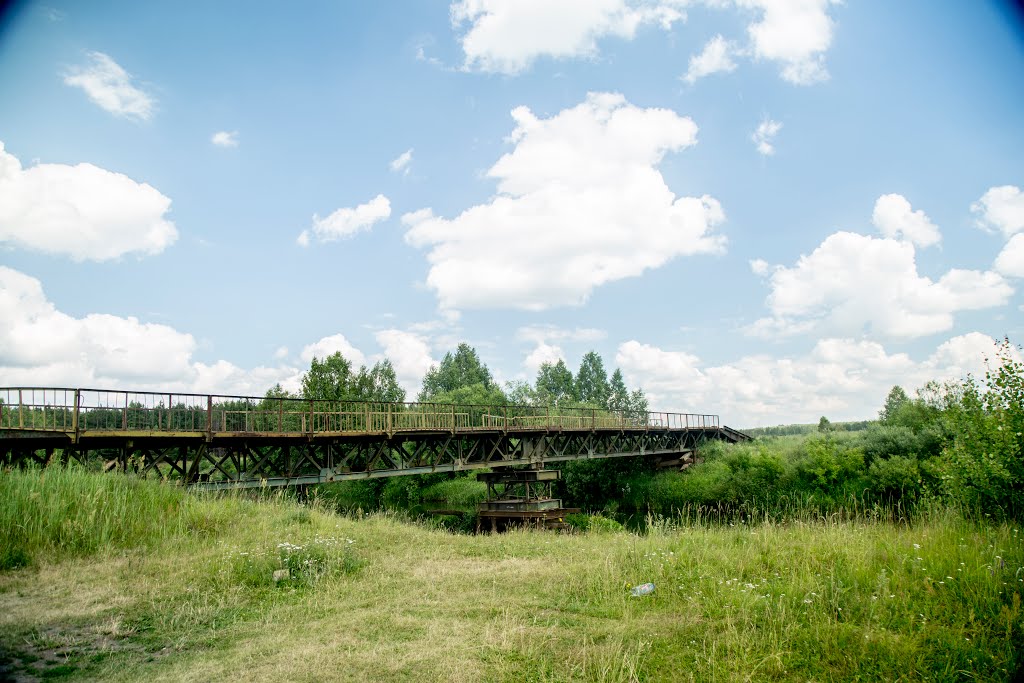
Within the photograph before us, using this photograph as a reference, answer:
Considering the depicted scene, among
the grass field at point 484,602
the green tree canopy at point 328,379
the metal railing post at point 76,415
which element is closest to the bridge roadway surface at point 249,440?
the metal railing post at point 76,415

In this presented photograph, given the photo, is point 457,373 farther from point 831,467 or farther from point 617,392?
point 831,467

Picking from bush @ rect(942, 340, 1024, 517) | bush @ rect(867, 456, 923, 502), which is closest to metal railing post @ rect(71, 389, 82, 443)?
bush @ rect(942, 340, 1024, 517)

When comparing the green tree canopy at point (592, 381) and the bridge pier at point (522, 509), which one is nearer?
the bridge pier at point (522, 509)

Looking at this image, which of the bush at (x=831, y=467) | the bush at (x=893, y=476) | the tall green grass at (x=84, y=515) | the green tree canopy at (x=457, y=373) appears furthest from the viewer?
the green tree canopy at (x=457, y=373)

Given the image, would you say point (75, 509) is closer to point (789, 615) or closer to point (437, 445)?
point (789, 615)

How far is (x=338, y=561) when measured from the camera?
9273 millimetres

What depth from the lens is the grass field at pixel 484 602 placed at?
5.34 metres

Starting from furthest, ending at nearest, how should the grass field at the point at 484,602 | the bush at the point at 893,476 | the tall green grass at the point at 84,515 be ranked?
the bush at the point at 893,476, the tall green grass at the point at 84,515, the grass field at the point at 484,602

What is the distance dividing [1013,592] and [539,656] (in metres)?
5.13

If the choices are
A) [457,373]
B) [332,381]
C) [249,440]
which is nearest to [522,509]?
[249,440]

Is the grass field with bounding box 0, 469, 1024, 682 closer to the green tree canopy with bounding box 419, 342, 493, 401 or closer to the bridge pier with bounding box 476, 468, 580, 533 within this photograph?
the bridge pier with bounding box 476, 468, 580, 533

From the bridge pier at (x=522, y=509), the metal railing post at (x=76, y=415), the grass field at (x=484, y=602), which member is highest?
the metal railing post at (x=76, y=415)

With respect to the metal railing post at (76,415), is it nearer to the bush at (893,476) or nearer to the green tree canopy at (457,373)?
the bush at (893,476)

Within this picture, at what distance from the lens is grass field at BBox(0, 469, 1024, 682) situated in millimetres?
5344
